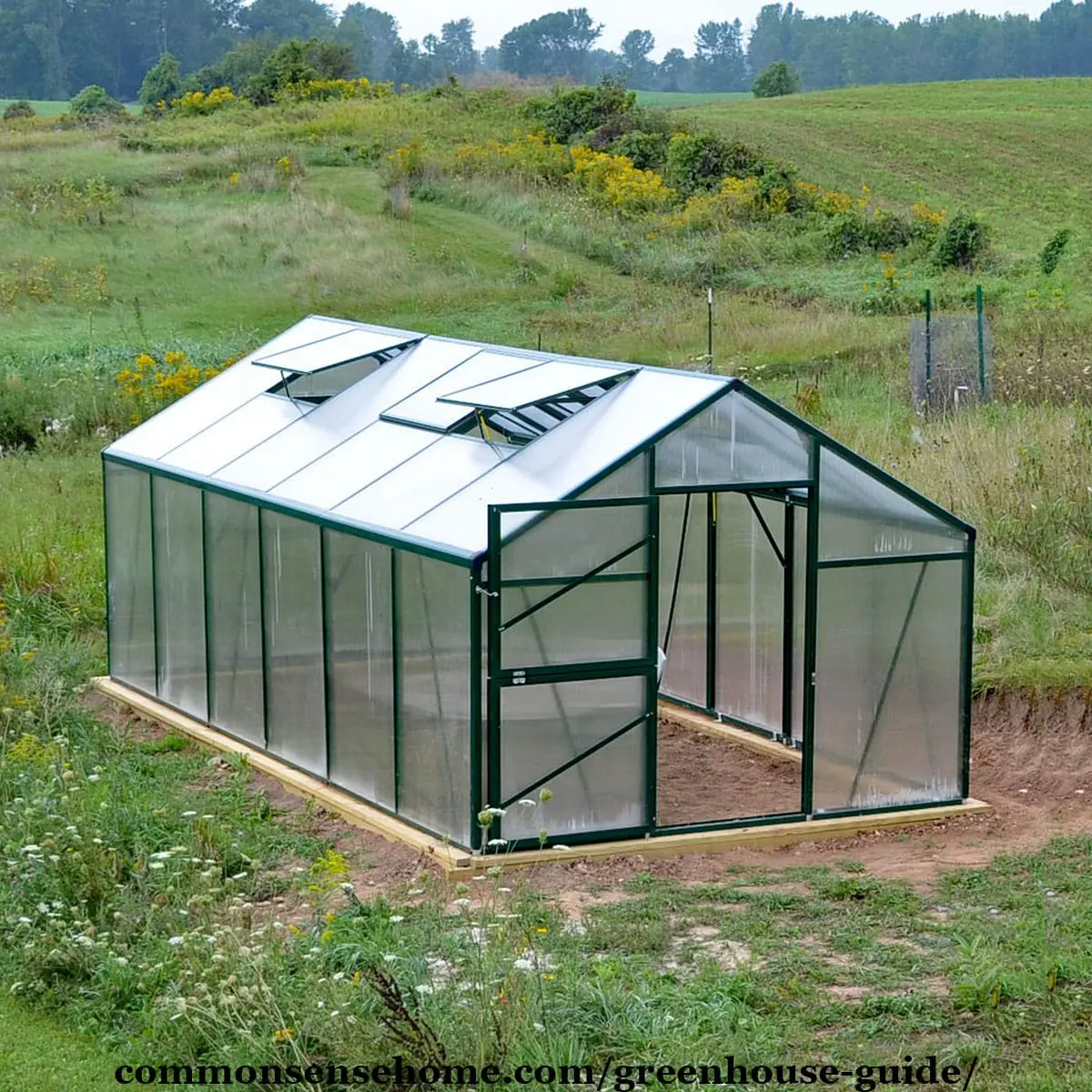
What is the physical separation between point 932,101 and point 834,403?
4067 centimetres

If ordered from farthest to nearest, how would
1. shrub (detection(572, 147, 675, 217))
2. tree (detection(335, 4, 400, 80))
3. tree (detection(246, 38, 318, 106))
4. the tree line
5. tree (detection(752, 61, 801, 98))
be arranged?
tree (detection(335, 4, 400, 80)) → the tree line → tree (detection(752, 61, 801, 98)) → tree (detection(246, 38, 318, 106)) → shrub (detection(572, 147, 675, 217))

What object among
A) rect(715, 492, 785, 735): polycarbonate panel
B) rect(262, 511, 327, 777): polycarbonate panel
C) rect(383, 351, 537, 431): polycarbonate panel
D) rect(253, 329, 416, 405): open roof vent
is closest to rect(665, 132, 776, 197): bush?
rect(253, 329, 416, 405): open roof vent

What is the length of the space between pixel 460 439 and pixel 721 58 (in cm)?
11746

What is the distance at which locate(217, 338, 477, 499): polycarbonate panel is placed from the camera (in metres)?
11.4

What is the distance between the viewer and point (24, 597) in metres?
14.1

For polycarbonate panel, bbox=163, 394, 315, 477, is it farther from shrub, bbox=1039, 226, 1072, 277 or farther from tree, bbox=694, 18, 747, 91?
tree, bbox=694, 18, 747, 91

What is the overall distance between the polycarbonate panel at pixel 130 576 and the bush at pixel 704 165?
80.9 ft

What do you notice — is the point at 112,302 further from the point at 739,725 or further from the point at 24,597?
the point at 739,725

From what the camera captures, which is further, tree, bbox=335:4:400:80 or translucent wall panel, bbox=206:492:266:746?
tree, bbox=335:4:400:80

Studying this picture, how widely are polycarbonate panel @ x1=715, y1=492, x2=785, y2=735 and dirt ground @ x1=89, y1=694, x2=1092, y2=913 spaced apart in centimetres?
39

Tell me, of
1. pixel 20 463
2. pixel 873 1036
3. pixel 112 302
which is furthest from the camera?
pixel 112 302

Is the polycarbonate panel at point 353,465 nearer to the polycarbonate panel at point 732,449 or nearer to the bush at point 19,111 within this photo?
the polycarbonate panel at point 732,449

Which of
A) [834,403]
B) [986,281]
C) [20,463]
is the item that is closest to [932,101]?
[986,281]

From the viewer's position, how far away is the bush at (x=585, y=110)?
40.8 m
